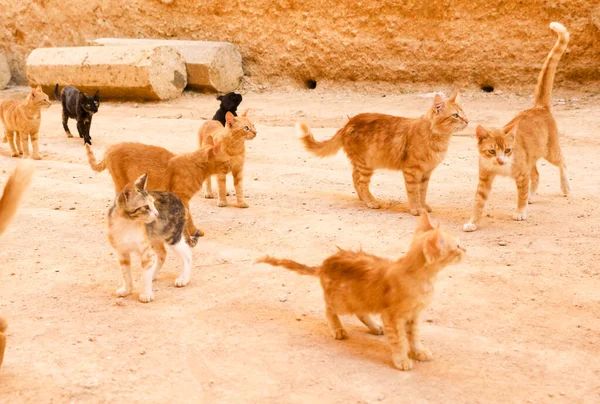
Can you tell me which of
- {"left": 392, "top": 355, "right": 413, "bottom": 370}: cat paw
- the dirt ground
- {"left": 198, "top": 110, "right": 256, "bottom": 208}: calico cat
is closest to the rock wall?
the dirt ground

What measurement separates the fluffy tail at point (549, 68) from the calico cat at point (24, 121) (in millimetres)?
6555

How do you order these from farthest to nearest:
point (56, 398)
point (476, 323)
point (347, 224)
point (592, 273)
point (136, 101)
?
point (136, 101) < point (347, 224) < point (592, 273) < point (476, 323) < point (56, 398)

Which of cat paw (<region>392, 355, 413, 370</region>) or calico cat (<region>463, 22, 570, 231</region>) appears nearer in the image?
cat paw (<region>392, 355, 413, 370</region>)

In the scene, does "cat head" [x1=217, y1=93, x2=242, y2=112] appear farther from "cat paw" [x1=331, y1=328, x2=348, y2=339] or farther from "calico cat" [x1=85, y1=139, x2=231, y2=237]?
"cat paw" [x1=331, y1=328, x2=348, y2=339]

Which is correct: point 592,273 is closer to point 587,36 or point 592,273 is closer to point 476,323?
point 476,323

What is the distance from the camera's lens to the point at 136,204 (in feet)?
14.1

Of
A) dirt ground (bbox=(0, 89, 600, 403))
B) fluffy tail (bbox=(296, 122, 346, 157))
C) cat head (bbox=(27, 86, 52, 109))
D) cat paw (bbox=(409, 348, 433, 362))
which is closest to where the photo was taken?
dirt ground (bbox=(0, 89, 600, 403))

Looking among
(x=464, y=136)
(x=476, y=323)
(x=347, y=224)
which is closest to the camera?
(x=476, y=323)

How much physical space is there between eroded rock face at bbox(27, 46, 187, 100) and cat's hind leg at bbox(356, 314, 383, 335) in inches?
396

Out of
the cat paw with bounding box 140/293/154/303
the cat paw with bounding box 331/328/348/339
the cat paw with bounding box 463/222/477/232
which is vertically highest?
the cat paw with bounding box 463/222/477/232

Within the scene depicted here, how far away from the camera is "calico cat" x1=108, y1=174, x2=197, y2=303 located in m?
4.32

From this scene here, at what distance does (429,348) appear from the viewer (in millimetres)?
3736

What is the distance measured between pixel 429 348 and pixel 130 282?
207cm

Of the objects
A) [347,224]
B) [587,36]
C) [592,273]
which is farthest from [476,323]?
[587,36]
